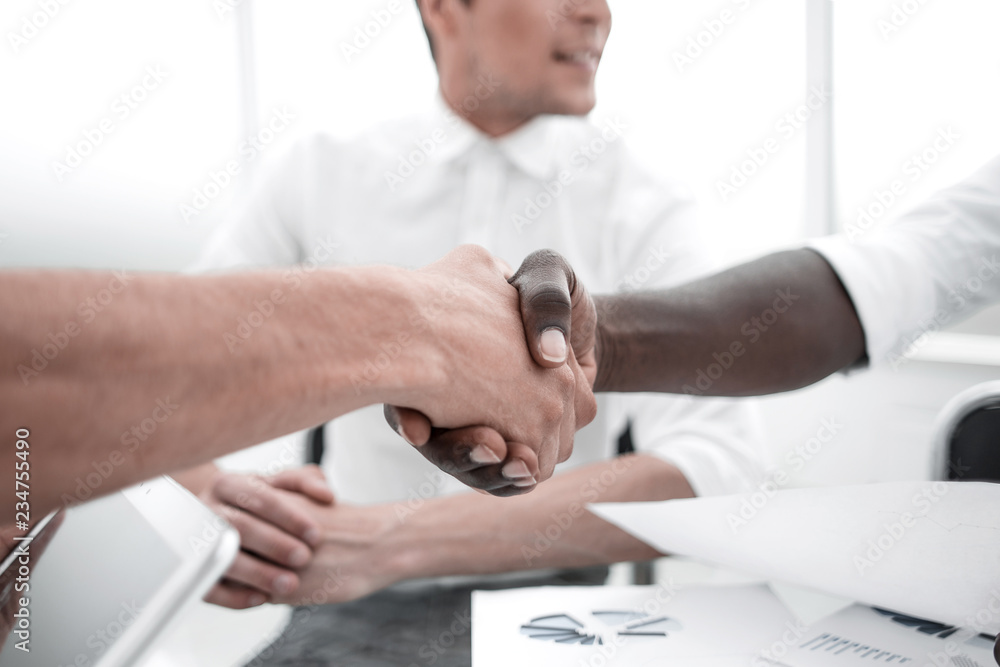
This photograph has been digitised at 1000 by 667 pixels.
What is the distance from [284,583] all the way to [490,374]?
0.31 m

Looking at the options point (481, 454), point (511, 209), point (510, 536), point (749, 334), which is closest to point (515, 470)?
point (481, 454)

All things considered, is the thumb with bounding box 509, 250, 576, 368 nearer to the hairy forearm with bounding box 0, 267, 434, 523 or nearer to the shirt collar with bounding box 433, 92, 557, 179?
the hairy forearm with bounding box 0, 267, 434, 523

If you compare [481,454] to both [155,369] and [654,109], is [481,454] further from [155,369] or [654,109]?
[654,109]

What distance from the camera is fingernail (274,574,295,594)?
62cm

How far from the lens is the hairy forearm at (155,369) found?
281 millimetres

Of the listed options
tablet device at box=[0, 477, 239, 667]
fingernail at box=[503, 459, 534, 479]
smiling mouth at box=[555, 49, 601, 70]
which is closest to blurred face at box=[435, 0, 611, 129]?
smiling mouth at box=[555, 49, 601, 70]

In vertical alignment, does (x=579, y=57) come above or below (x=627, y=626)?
above

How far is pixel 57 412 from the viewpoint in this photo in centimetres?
28

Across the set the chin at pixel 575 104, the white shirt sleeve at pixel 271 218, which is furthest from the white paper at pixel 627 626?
the white shirt sleeve at pixel 271 218

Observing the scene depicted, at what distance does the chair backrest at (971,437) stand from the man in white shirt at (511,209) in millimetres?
294

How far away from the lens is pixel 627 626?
1.51 feet

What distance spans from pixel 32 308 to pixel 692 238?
953 millimetres

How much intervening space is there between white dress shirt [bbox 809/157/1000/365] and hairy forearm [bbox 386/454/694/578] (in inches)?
14.3

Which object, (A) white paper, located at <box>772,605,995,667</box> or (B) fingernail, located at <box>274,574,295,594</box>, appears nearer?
(A) white paper, located at <box>772,605,995,667</box>
